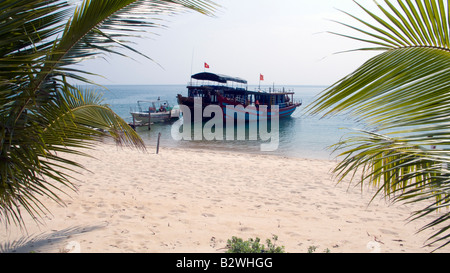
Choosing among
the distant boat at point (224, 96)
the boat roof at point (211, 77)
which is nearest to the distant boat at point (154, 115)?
the distant boat at point (224, 96)

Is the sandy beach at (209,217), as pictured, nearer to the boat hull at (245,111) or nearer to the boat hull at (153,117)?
the boat hull at (245,111)

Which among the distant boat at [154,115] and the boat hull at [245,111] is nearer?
the distant boat at [154,115]

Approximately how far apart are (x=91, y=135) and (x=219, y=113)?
3042 centimetres

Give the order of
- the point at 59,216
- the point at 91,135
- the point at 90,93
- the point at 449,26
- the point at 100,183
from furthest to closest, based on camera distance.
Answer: the point at 100,183 < the point at 59,216 < the point at 90,93 < the point at 91,135 < the point at 449,26

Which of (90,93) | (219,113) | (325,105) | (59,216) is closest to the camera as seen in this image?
(325,105)

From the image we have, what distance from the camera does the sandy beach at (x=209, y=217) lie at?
406 cm

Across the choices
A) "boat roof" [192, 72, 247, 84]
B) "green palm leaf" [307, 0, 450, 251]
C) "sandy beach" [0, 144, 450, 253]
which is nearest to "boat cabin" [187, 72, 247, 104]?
"boat roof" [192, 72, 247, 84]

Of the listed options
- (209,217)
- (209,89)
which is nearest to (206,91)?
(209,89)

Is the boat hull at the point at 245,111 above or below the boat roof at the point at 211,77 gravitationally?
below

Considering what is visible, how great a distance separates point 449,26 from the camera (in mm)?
1211

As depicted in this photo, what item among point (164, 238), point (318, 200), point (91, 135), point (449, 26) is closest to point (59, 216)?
point (164, 238)

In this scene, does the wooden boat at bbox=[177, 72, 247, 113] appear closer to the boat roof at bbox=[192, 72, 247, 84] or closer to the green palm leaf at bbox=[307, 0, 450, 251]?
the boat roof at bbox=[192, 72, 247, 84]

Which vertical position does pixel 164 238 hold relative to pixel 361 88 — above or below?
below
